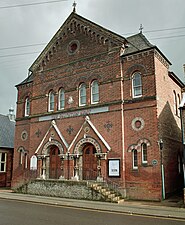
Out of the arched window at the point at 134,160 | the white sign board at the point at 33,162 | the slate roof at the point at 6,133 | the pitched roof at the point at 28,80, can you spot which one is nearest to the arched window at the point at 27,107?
the pitched roof at the point at 28,80

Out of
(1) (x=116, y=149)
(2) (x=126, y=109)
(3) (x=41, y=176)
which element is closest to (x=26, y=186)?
(3) (x=41, y=176)

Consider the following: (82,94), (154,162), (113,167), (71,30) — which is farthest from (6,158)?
(154,162)

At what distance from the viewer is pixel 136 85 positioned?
19.2 meters

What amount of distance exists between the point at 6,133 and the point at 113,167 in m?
17.4

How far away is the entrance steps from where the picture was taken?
16.6 meters

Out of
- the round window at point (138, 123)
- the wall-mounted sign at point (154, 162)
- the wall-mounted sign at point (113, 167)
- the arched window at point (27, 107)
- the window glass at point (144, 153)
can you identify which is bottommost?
the wall-mounted sign at point (113, 167)

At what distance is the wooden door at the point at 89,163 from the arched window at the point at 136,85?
17.1ft

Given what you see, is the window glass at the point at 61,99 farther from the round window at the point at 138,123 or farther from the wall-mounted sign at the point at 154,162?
the wall-mounted sign at the point at 154,162

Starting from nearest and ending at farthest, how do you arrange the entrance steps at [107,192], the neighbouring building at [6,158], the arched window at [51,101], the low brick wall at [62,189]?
the entrance steps at [107,192]
the low brick wall at [62,189]
the arched window at [51,101]
the neighbouring building at [6,158]

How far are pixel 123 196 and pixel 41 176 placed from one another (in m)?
8.04

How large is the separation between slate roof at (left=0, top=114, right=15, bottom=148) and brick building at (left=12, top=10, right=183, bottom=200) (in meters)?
3.93

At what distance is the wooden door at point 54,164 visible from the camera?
2222 cm

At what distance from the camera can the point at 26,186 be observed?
21344 mm

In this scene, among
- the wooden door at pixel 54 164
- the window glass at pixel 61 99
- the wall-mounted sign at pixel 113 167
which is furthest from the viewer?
the window glass at pixel 61 99
